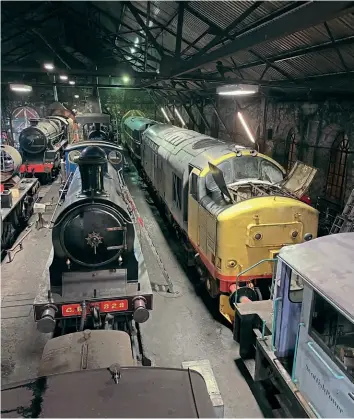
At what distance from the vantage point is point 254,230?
6.19 metres

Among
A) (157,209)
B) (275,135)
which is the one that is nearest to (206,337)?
(157,209)

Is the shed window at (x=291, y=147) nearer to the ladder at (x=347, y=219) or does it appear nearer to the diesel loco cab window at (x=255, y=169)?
the ladder at (x=347, y=219)

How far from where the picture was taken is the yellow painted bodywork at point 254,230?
6.10 meters

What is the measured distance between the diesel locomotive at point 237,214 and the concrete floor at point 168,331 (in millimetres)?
475

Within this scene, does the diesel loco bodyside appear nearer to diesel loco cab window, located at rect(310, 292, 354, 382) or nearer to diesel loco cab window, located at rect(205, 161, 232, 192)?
diesel loco cab window, located at rect(205, 161, 232, 192)

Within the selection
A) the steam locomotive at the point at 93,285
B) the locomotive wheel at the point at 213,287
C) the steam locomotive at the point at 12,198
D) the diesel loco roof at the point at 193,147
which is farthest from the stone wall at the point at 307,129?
the steam locomotive at the point at 12,198

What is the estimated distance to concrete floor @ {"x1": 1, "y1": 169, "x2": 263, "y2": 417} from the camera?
5363 mm

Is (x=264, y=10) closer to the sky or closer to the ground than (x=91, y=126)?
closer to the sky

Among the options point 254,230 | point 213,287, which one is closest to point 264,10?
point 254,230

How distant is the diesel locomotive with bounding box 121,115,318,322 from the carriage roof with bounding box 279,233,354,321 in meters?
0.69

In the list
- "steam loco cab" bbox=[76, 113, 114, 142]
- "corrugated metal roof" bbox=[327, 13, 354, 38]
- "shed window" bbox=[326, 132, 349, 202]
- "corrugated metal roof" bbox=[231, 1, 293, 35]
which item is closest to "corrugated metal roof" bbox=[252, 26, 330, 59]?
"corrugated metal roof" bbox=[327, 13, 354, 38]

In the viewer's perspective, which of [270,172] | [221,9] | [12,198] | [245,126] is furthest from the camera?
[245,126]

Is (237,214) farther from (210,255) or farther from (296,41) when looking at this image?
(296,41)

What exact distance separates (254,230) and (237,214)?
17.1 inches
